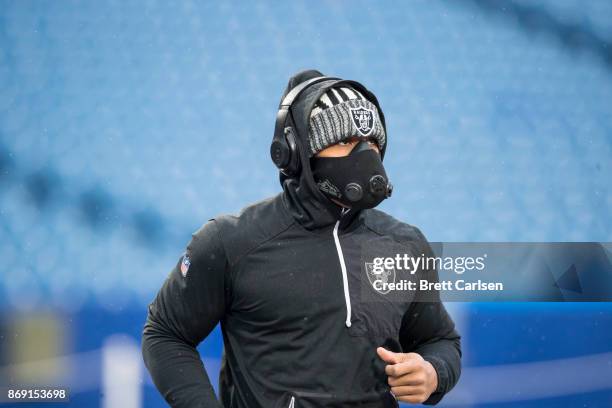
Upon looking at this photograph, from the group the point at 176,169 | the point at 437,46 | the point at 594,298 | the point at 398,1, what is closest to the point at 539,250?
the point at 594,298

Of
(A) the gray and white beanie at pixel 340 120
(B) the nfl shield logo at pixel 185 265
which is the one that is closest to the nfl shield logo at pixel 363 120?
(A) the gray and white beanie at pixel 340 120

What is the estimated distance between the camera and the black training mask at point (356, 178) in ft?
5.29

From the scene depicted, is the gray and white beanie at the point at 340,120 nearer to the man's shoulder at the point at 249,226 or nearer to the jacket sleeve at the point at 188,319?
the man's shoulder at the point at 249,226

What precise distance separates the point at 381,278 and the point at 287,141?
0.31m

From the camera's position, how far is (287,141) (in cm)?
168

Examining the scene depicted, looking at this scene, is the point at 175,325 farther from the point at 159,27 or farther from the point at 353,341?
the point at 159,27

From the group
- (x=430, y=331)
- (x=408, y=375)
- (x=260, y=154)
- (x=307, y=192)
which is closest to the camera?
(x=408, y=375)

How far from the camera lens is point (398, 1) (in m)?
2.74

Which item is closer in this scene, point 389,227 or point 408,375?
point 408,375

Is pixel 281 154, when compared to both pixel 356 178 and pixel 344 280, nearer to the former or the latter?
pixel 356 178

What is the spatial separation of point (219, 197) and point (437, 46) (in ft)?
2.69

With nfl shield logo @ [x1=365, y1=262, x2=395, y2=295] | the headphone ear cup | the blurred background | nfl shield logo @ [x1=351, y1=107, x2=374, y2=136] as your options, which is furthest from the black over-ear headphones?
the blurred background

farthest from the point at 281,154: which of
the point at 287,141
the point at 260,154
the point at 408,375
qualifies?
the point at 260,154

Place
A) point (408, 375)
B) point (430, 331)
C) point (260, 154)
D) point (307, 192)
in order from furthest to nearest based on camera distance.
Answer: point (260, 154)
point (430, 331)
point (307, 192)
point (408, 375)
